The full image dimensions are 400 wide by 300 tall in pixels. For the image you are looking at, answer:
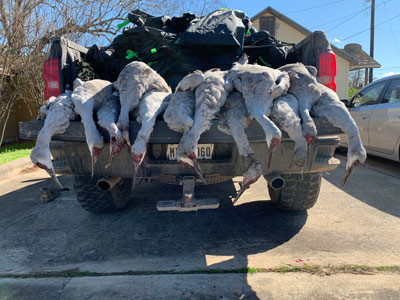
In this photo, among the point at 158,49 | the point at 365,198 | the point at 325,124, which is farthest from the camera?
the point at 365,198

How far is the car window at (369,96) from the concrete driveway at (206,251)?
2.68 metres

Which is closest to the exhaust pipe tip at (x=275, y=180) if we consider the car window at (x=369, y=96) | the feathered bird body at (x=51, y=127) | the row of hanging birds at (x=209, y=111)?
the row of hanging birds at (x=209, y=111)

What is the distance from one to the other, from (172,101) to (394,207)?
3.48 metres

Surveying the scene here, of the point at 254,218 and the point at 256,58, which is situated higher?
the point at 256,58

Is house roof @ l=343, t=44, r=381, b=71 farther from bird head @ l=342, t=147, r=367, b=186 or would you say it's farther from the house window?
bird head @ l=342, t=147, r=367, b=186

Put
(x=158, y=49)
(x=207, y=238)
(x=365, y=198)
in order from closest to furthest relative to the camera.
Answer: (x=207, y=238)
(x=158, y=49)
(x=365, y=198)

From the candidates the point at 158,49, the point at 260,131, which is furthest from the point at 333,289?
the point at 158,49

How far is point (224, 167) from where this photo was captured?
2477mm

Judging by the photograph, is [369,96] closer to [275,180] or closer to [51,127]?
[275,180]

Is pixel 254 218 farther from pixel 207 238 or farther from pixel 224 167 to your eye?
pixel 224 167

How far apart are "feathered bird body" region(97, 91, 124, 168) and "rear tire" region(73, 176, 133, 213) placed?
3.78 feet

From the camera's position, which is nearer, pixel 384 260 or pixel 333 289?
pixel 333 289

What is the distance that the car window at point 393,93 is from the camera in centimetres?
564

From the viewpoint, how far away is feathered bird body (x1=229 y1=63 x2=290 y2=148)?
200cm
